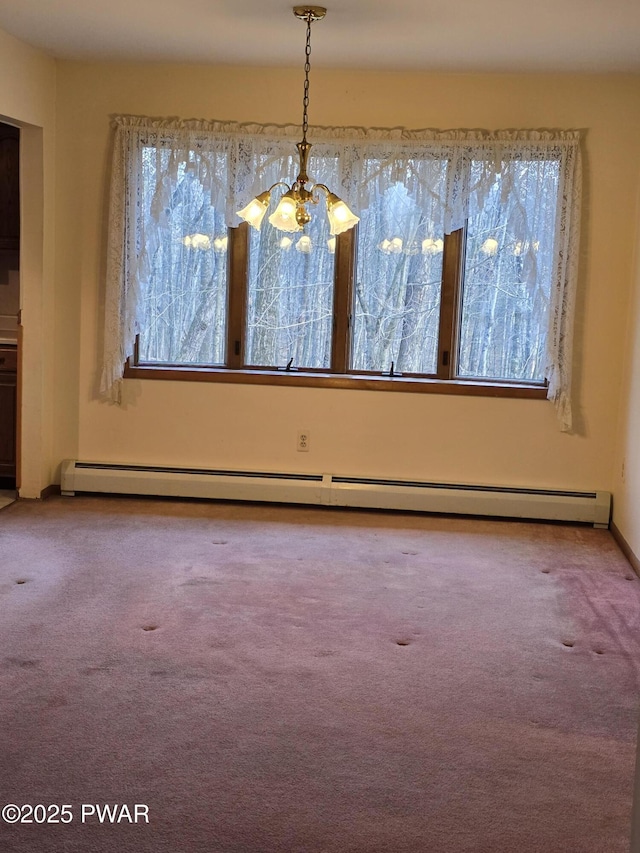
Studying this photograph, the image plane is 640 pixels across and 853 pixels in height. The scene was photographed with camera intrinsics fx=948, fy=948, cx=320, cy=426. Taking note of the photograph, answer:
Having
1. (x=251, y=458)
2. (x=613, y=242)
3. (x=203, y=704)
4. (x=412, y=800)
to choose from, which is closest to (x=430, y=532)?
(x=251, y=458)

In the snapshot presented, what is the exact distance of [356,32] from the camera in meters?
4.78

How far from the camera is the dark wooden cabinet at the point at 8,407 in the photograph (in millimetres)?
6027

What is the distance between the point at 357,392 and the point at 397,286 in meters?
0.70

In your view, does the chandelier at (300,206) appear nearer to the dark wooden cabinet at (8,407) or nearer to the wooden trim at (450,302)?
the wooden trim at (450,302)

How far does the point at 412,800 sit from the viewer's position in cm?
274

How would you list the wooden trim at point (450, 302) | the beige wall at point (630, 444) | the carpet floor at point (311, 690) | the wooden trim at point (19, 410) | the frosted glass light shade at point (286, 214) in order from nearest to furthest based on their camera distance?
1. the carpet floor at point (311, 690)
2. the frosted glass light shade at point (286, 214)
3. the beige wall at point (630, 444)
4. the wooden trim at point (450, 302)
5. the wooden trim at point (19, 410)

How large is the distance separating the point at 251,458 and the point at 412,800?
3494 millimetres

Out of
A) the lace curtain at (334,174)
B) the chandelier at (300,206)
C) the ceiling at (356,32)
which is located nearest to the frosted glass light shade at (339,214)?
the chandelier at (300,206)

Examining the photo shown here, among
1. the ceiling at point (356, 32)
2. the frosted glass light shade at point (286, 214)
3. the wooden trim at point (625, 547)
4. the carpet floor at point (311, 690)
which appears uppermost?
the ceiling at point (356, 32)

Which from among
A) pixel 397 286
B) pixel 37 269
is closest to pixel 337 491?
pixel 397 286

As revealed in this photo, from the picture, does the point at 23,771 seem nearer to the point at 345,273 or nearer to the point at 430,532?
the point at 430,532

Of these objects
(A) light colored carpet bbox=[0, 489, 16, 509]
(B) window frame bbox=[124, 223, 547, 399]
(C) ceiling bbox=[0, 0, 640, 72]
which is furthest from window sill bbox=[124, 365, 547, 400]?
(C) ceiling bbox=[0, 0, 640, 72]

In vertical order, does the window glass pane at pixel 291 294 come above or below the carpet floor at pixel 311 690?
above

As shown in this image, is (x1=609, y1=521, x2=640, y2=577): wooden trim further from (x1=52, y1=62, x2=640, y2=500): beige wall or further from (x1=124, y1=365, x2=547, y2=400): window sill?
(x1=124, y1=365, x2=547, y2=400): window sill
